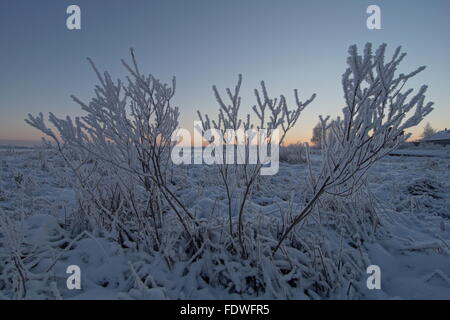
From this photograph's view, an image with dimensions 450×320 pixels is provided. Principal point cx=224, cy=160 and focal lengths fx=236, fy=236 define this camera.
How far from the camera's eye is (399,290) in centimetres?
167

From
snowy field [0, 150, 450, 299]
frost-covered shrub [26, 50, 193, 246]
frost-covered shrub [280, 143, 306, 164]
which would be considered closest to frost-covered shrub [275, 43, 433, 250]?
snowy field [0, 150, 450, 299]

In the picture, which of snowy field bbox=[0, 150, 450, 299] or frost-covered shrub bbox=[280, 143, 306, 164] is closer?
snowy field bbox=[0, 150, 450, 299]

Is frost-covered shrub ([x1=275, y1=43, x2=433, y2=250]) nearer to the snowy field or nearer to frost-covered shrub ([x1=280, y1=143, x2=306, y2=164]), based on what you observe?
the snowy field

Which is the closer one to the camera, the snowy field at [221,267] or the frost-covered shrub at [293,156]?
the snowy field at [221,267]

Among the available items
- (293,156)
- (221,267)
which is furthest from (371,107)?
(293,156)

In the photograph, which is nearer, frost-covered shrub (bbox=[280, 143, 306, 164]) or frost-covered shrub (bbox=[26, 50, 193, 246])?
frost-covered shrub (bbox=[26, 50, 193, 246])

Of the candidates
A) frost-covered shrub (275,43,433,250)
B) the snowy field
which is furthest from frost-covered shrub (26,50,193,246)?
frost-covered shrub (275,43,433,250)

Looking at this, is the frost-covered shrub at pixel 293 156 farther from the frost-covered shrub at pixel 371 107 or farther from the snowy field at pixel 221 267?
the frost-covered shrub at pixel 371 107

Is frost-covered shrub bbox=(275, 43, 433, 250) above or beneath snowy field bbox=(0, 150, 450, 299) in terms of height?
above

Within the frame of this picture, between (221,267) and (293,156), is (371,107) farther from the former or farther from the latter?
(293,156)

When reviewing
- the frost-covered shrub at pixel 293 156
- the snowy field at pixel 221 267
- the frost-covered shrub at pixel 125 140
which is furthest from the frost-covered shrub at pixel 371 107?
the frost-covered shrub at pixel 293 156

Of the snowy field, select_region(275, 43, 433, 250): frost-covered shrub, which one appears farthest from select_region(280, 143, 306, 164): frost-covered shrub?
select_region(275, 43, 433, 250): frost-covered shrub

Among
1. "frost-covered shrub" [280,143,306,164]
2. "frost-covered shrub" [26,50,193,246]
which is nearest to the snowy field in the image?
"frost-covered shrub" [26,50,193,246]
